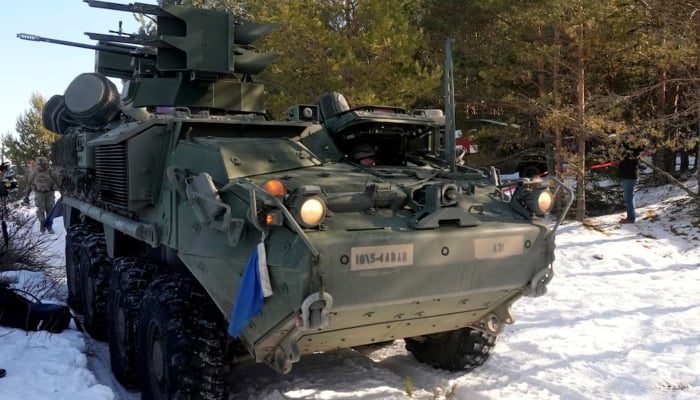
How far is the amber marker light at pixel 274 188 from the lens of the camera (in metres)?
3.46

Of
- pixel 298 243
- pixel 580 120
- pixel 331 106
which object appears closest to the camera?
pixel 298 243

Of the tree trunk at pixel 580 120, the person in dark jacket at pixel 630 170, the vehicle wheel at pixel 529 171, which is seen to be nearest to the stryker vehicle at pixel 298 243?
the tree trunk at pixel 580 120

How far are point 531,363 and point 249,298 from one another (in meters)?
2.84

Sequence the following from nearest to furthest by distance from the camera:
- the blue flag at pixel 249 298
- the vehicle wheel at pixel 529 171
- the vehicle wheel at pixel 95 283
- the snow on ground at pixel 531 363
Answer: the blue flag at pixel 249 298 → the snow on ground at pixel 531 363 → the vehicle wheel at pixel 95 283 → the vehicle wheel at pixel 529 171

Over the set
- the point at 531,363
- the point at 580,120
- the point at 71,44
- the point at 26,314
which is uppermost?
the point at 71,44

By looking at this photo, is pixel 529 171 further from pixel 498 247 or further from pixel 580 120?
pixel 498 247

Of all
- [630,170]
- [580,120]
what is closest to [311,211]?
[580,120]

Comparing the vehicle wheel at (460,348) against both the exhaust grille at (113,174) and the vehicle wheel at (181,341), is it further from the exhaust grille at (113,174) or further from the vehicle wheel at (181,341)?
the exhaust grille at (113,174)

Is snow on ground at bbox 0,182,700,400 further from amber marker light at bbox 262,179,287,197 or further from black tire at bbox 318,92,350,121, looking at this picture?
black tire at bbox 318,92,350,121

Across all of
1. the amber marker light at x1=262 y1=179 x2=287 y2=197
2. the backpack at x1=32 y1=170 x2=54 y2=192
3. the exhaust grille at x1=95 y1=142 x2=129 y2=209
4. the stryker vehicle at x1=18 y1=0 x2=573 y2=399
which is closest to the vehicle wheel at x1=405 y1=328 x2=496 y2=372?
the stryker vehicle at x1=18 y1=0 x2=573 y2=399

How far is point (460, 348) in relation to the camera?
200 inches

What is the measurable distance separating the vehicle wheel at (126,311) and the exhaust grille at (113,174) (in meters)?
0.52

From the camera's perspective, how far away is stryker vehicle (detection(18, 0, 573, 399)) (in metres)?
3.46

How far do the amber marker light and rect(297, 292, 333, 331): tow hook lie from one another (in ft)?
1.92
